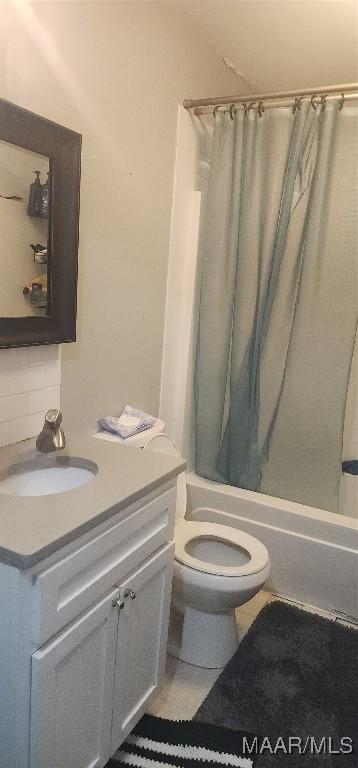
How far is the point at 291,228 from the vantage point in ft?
6.37

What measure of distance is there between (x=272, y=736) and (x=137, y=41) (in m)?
2.30

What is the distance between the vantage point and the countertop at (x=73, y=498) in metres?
0.92

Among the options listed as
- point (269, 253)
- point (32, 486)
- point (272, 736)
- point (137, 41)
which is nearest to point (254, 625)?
point (272, 736)

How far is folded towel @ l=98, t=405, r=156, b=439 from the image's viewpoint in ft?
5.78

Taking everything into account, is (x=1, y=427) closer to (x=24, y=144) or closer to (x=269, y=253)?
(x=24, y=144)

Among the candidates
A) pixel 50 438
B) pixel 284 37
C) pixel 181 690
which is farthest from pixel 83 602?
pixel 284 37

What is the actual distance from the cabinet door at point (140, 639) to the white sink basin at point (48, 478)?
30 centimetres

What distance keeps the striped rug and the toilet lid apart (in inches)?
17.4

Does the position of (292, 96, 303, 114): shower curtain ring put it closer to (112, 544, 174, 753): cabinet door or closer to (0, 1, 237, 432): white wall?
(0, 1, 237, 432): white wall

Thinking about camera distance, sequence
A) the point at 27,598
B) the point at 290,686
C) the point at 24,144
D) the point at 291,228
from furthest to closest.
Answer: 1. the point at 291,228
2. the point at 290,686
3. the point at 24,144
4. the point at 27,598

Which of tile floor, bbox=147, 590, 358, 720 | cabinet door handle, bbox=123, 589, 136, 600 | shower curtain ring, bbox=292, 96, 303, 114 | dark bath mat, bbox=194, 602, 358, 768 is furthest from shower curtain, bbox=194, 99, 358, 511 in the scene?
cabinet door handle, bbox=123, 589, 136, 600

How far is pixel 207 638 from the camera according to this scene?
1724mm

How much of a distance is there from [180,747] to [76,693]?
1.77 ft

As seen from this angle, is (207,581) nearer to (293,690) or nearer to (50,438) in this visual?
(293,690)
